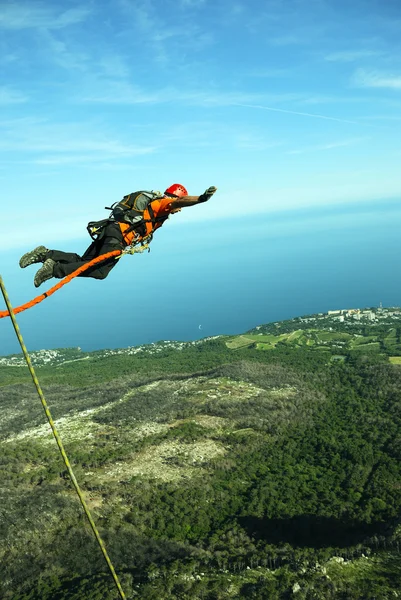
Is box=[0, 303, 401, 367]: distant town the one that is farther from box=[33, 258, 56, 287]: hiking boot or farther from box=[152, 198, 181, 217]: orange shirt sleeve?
box=[33, 258, 56, 287]: hiking boot

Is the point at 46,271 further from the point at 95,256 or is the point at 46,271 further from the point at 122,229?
the point at 122,229

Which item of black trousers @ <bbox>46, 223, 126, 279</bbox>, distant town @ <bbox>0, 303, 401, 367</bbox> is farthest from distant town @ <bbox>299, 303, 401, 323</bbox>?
black trousers @ <bbox>46, 223, 126, 279</bbox>

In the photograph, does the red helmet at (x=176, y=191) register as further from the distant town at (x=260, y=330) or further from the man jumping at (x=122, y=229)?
the distant town at (x=260, y=330)

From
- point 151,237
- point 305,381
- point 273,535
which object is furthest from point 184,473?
point 151,237

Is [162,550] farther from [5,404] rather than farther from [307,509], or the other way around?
[5,404]

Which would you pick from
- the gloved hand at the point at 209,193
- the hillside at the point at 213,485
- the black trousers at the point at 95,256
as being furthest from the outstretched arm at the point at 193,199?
the hillside at the point at 213,485

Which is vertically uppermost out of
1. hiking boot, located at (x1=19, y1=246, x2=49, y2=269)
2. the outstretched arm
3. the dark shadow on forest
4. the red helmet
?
the red helmet
